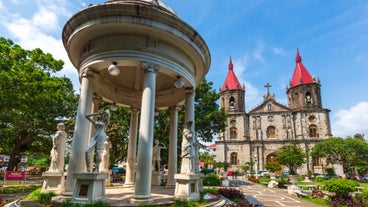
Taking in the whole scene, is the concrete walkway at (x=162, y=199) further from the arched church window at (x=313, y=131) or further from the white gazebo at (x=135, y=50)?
the arched church window at (x=313, y=131)

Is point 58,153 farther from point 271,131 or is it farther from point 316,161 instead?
point 316,161

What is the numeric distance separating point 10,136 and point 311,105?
50.8m

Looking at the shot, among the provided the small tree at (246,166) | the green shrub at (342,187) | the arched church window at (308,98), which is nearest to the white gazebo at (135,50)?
the green shrub at (342,187)

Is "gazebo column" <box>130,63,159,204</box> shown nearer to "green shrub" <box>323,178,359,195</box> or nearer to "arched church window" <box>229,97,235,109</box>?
"green shrub" <box>323,178,359,195</box>

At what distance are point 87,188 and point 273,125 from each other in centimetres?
4878

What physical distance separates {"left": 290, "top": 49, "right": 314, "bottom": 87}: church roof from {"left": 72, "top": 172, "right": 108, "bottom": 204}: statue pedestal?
5074cm

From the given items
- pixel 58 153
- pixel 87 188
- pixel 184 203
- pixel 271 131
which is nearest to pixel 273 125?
pixel 271 131

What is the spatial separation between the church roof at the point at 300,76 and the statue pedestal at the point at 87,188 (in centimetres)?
5074

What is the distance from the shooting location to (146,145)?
6629 millimetres

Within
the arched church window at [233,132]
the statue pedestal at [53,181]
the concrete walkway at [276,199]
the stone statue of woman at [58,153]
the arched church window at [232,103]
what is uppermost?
the arched church window at [232,103]

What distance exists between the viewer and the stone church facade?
46.5 metres

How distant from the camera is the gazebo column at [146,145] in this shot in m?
6.30

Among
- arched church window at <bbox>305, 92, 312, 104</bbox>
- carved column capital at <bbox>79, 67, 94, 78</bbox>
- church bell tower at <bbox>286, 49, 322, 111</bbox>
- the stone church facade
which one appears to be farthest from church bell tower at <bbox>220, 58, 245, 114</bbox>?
carved column capital at <bbox>79, 67, 94, 78</bbox>

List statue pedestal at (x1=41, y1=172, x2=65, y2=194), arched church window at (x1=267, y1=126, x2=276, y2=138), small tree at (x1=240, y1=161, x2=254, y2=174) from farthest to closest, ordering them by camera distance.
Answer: arched church window at (x1=267, y1=126, x2=276, y2=138) → small tree at (x1=240, y1=161, x2=254, y2=174) → statue pedestal at (x1=41, y1=172, x2=65, y2=194)
